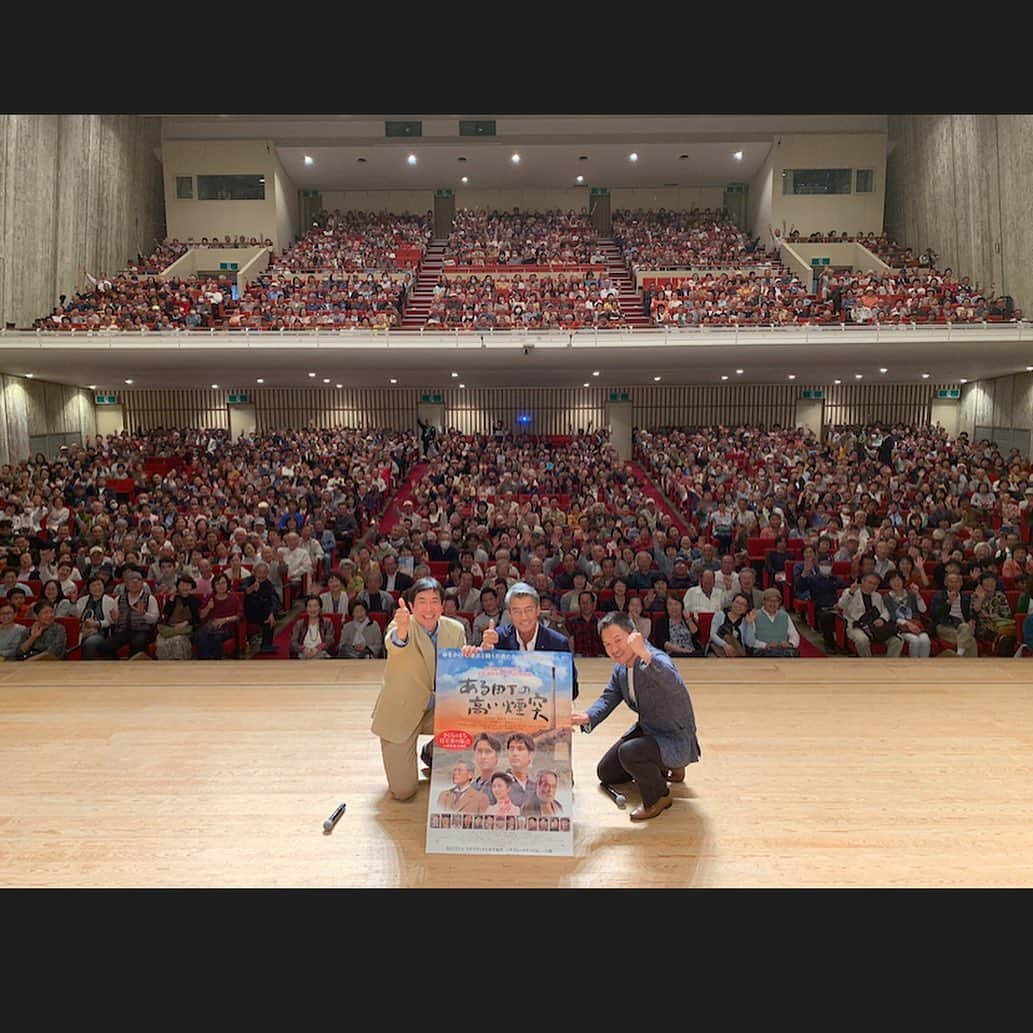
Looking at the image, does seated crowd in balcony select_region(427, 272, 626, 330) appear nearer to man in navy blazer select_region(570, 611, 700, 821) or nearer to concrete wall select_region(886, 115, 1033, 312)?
concrete wall select_region(886, 115, 1033, 312)

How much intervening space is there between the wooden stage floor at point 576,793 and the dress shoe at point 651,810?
58 mm

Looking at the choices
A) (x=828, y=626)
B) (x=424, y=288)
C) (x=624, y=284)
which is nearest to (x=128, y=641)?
(x=828, y=626)

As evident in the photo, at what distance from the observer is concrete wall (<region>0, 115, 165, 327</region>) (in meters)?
16.3

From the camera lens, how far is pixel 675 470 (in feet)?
49.5

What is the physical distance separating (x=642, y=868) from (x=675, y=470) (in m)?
12.4

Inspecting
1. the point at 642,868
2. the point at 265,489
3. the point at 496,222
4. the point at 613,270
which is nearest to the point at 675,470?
the point at 265,489

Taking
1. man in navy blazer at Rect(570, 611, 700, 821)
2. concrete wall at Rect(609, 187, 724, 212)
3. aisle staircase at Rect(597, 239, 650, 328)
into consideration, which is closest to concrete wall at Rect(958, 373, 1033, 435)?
Result: aisle staircase at Rect(597, 239, 650, 328)

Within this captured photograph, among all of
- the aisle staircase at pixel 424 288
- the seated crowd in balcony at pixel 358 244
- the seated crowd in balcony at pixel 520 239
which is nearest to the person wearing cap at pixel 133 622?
the aisle staircase at pixel 424 288

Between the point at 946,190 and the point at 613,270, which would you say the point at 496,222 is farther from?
the point at 946,190

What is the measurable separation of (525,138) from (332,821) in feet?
77.0

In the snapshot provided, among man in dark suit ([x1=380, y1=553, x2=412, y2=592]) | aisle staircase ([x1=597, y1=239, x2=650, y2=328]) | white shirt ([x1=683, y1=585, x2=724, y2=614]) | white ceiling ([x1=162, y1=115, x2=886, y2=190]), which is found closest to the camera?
white shirt ([x1=683, y1=585, x2=724, y2=614])

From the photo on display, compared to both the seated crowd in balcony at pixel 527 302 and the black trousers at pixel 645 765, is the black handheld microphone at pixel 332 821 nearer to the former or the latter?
the black trousers at pixel 645 765

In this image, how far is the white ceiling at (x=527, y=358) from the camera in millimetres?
14922

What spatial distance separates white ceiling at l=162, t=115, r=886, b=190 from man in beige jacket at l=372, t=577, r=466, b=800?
2245 cm
